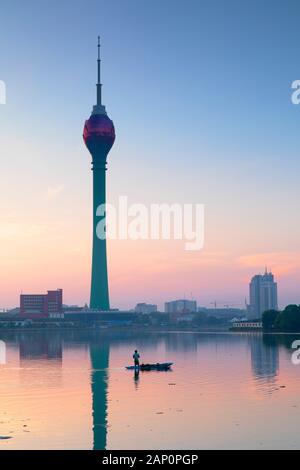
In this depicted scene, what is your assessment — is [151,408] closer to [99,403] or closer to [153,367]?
[99,403]

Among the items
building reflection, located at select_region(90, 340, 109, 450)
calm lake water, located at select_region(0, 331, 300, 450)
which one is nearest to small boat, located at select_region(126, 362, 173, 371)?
calm lake water, located at select_region(0, 331, 300, 450)

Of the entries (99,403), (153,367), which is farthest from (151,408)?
(153,367)

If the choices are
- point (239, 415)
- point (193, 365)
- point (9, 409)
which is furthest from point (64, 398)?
point (193, 365)

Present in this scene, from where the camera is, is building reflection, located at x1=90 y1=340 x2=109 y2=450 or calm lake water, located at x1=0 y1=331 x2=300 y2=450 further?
building reflection, located at x1=90 y1=340 x2=109 y2=450

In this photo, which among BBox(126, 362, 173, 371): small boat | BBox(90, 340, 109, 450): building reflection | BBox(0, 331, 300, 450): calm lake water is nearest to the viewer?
BBox(0, 331, 300, 450): calm lake water

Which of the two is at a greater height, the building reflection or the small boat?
the small boat

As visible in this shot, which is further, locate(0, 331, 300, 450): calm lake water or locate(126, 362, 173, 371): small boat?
locate(126, 362, 173, 371): small boat

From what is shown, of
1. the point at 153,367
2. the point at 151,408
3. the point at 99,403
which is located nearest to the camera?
the point at 151,408

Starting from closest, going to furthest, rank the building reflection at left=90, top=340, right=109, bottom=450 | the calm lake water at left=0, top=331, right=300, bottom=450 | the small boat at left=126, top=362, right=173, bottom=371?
1. the calm lake water at left=0, top=331, right=300, bottom=450
2. the building reflection at left=90, top=340, right=109, bottom=450
3. the small boat at left=126, top=362, right=173, bottom=371

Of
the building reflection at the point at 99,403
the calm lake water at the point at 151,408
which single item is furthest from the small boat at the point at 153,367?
the building reflection at the point at 99,403

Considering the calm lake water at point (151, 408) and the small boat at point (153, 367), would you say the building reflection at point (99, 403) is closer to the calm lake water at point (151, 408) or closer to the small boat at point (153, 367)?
the calm lake water at point (151, 408)

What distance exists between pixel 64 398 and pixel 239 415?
1682 cm

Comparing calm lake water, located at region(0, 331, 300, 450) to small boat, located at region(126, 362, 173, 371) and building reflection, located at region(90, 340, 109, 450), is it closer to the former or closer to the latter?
building reflection, located at region(90, 340, 109, 450)
